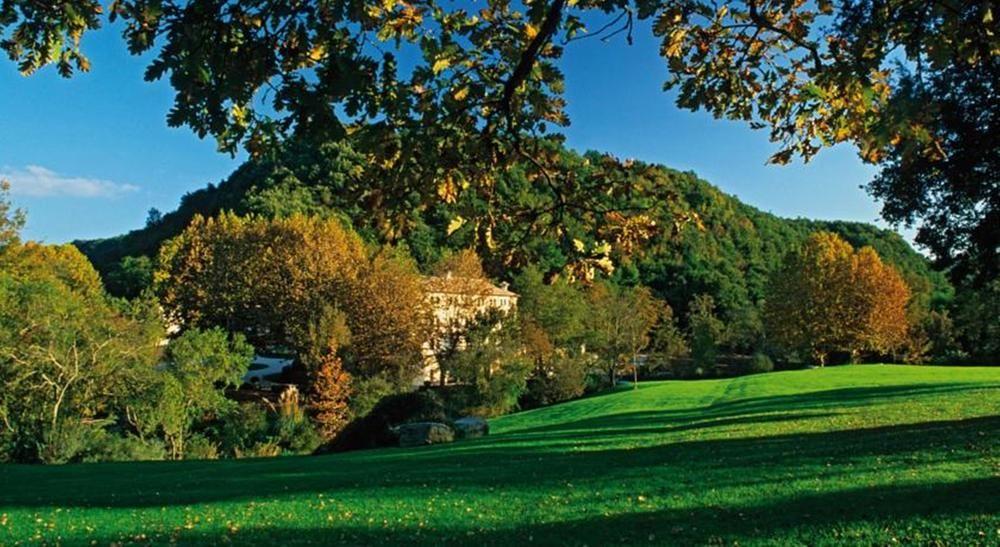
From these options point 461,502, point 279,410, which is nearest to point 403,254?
point 279,410

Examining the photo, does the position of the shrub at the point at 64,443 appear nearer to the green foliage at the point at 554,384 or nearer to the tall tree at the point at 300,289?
the tall tree at the point at 300,289

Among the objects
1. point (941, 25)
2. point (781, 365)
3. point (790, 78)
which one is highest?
point (790, 78)

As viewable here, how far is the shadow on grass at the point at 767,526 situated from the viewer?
656cm

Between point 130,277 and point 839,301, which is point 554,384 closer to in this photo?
point 839,301

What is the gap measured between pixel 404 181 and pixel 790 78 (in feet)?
11.9

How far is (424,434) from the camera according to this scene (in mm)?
22297

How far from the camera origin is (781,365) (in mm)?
60531

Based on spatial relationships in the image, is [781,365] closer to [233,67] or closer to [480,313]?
[480,313]

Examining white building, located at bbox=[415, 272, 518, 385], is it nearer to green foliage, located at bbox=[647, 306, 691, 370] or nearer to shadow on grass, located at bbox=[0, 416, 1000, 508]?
green foliage, located at bbox=[647, 306, 691, 370]

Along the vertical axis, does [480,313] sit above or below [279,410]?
above

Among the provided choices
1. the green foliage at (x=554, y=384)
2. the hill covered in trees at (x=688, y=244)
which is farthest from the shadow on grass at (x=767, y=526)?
the green foliage at (x=554, y=384)

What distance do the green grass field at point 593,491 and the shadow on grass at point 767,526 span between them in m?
0.03

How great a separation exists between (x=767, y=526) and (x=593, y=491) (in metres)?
3.36

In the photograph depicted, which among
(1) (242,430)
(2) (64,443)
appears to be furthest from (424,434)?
(2) (64,443)
